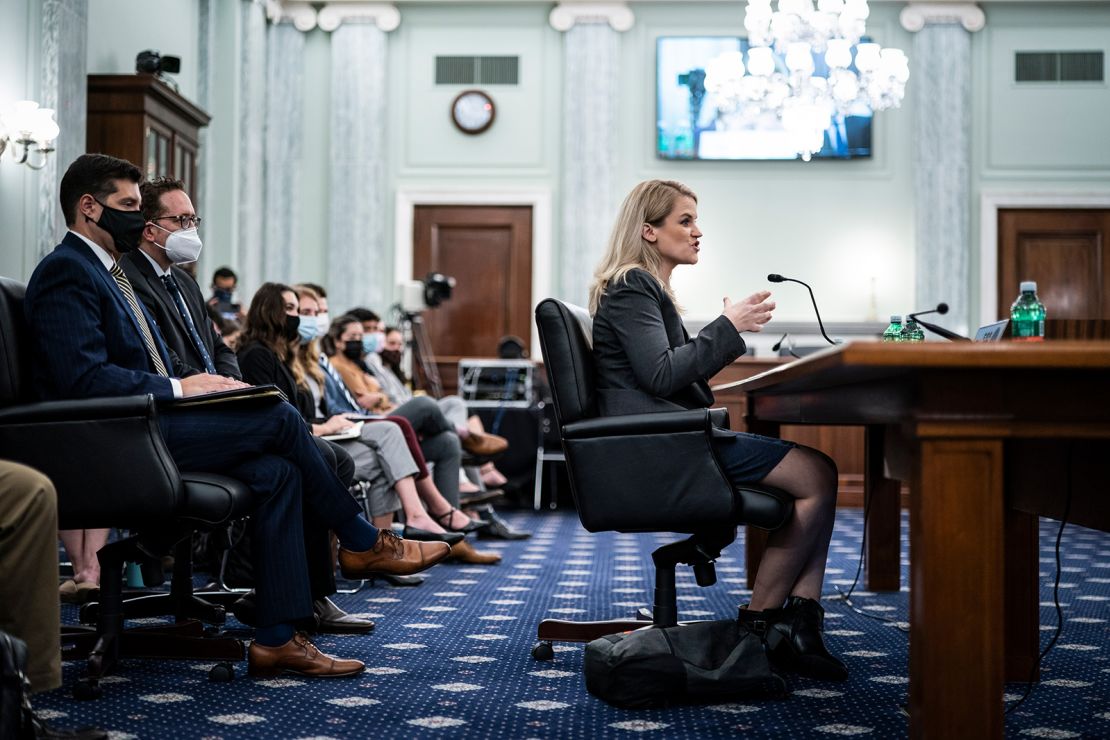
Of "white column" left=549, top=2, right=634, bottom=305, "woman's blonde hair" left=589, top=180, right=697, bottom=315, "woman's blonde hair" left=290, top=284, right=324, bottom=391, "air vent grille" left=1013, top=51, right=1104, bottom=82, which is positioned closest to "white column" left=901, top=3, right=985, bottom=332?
"air vent grille" left=1013, top=51, right=1104, bottom=82

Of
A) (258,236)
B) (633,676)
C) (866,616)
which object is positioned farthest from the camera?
(258,236)

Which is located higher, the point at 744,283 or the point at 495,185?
the point at 495,185

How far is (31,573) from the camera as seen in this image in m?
1.91

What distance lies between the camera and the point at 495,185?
9672 millimetres

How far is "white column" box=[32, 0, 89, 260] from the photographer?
556 centimetres

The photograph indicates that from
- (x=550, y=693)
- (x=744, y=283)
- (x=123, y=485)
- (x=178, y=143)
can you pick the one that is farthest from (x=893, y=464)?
(x=744, y=283)

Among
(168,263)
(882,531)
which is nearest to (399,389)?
(882,531)

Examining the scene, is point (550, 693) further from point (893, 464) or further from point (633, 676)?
point (893, 464)

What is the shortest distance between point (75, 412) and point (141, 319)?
0.52 m

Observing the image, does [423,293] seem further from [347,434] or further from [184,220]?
[184,220]

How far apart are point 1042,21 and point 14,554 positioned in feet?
31.3

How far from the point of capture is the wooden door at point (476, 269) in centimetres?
970

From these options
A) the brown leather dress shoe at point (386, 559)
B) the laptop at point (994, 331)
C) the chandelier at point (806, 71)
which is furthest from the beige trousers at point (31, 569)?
the chandelier at point (806, 71)

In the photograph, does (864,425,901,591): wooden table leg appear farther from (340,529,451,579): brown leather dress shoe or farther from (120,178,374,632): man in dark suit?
(120,178,374,632): man in dark suit
